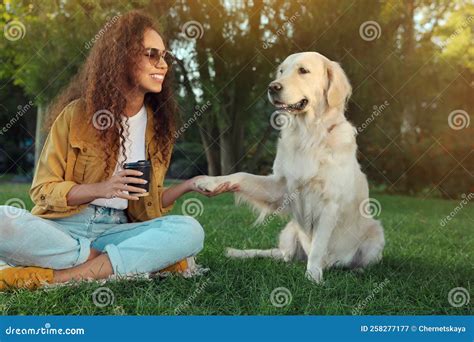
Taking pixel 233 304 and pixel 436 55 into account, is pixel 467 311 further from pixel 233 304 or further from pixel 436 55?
pixel 436 55

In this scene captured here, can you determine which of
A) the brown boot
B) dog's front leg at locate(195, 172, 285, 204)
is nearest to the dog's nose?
dog's front leg at locate(195, 172, 285, 204)

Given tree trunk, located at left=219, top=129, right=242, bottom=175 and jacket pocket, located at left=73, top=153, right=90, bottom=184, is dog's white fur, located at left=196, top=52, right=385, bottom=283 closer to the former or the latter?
jacket pocket, located at left=73, top=153, right=90, bottom=184

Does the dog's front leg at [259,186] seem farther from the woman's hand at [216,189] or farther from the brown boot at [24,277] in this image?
the brown boot at [24,277]

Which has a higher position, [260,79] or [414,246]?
[260,79]

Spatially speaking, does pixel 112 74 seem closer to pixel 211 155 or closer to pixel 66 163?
pixel 66 163

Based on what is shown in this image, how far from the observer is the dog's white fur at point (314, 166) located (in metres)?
2.35

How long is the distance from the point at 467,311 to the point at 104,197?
1.40 meters

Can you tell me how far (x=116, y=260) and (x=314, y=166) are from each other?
2.98ft

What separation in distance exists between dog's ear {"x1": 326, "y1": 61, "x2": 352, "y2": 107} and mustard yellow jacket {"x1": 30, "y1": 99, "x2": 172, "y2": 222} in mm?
992

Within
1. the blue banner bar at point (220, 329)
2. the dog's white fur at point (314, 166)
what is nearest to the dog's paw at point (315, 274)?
the dog's white fur at point (314, 166)

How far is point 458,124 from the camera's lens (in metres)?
5.58

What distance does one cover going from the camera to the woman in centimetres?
202

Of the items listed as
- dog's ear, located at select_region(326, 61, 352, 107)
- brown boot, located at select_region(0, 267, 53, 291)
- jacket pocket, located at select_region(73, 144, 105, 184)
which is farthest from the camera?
dog's ear, located at select_region(326, 61, 352, 107)

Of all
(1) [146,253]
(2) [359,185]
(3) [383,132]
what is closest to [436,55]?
(3) [383,132]
